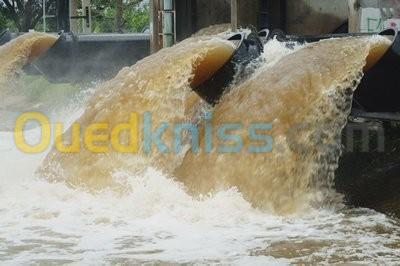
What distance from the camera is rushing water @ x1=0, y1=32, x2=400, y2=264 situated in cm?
557

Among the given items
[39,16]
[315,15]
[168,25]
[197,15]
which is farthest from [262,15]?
[39,16]

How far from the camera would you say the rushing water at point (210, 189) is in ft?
18.3

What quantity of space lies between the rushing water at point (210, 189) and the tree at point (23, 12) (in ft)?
75.3

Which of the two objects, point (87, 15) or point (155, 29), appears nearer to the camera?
point (155, 29)

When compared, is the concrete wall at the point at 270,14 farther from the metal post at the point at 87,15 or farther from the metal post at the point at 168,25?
the metal post at the point at 87,15

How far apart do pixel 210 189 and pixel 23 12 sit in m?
25.3

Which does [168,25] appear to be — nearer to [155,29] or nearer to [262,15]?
[155,29]

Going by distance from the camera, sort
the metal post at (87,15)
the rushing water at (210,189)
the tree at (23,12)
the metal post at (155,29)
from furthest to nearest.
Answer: the tree at (23,12) < the metal post at (87,15) < the metal post at (155,29) < the rushing water at (210,189)

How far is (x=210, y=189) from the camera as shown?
6.98m

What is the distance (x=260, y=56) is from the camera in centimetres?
846

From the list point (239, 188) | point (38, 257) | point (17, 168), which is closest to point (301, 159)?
point (239, 188)

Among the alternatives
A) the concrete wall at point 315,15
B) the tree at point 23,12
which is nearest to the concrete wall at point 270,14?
the concrete wall at point 315,15

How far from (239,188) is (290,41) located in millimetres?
2532

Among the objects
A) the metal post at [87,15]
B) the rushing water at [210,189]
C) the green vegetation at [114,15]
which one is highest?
the green vegetation at [114,15]
